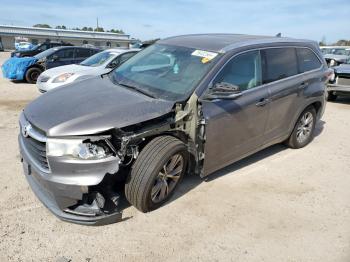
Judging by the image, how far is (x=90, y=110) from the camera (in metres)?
3.16

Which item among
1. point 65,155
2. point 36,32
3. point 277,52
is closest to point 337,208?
point 277,52

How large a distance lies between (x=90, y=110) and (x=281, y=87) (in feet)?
9.15

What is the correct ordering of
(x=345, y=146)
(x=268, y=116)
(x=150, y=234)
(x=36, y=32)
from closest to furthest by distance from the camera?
(x=150, y=234) < (x=268, y=116) < (x=345, y=146) < (x=36, y=32)

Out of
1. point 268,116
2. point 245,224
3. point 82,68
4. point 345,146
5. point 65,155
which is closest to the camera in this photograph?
point 65,155

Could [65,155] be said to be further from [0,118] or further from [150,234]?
[0,118]

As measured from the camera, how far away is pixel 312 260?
292 cm

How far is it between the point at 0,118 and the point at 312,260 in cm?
651

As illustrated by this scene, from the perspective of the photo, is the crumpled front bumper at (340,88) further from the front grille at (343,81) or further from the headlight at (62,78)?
the headlight at (62,78)

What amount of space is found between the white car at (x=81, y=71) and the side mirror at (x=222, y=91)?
5254mm

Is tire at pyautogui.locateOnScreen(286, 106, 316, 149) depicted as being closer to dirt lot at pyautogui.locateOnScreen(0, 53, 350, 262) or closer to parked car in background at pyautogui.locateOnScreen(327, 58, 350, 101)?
dirt lot at pyautogui.locateOnScreen(0, 53, 350, 262)

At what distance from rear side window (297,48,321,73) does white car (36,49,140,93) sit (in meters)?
4.92

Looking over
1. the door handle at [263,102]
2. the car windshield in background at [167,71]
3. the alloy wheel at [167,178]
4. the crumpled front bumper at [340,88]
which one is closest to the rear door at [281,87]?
the door handle at [263,102]

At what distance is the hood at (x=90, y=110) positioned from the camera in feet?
9.59

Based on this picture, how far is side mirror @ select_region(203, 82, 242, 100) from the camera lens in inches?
136
